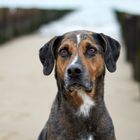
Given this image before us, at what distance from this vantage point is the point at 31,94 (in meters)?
14.5

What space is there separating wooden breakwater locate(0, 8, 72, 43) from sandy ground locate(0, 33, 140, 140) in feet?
14.5

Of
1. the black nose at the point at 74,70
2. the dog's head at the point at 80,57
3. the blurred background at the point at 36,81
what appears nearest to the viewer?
the black nose at the point at 74,70

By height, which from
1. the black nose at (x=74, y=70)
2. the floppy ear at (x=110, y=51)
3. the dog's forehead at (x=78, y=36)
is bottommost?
the black nose at (x=74, y=70)

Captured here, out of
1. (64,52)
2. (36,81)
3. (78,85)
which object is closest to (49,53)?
(64,52)

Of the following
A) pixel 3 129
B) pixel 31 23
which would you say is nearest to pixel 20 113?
pixel 3 129

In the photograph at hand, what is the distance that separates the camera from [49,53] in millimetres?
7484

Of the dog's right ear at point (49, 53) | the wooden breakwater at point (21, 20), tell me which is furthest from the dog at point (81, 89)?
the wooden breakwater at point (21, 20)

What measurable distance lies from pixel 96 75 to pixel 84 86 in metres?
0.18

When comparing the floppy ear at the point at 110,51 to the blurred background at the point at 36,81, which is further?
the blurred background at the point at 36,81

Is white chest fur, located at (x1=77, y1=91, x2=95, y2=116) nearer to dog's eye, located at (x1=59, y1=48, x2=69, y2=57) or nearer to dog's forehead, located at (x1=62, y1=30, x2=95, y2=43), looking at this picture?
dog's eye, located at (x1=59, y1=48, x2=69, y2=57)

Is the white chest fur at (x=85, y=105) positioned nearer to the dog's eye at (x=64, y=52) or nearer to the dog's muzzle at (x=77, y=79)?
the dog's muzzle at (x=77, y=79)

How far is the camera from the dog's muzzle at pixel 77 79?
6.87 m

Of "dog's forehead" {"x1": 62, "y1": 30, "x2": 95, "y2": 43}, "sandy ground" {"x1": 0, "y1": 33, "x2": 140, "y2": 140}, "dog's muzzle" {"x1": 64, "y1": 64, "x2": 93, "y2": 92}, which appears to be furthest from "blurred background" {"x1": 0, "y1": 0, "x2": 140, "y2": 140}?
"dog's muzzle" {"x1": 64, "y1": 64, "x2": 93, "y2": 92}

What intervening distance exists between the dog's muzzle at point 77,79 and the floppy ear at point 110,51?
43 cm
